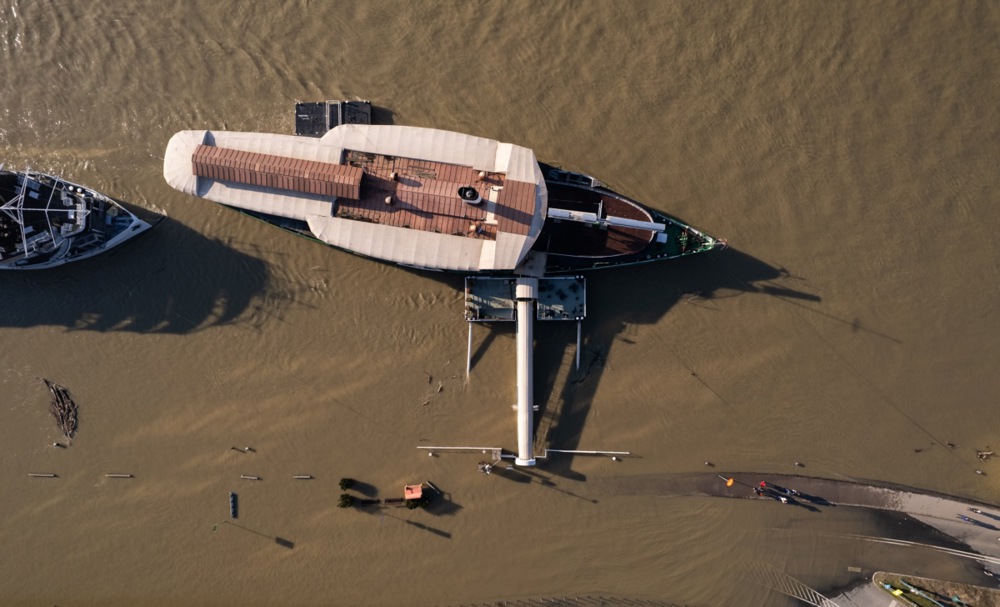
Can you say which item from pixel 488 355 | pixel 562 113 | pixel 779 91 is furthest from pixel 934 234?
pixel 488 355

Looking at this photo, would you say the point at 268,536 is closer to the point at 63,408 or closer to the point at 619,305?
the point at 63,408

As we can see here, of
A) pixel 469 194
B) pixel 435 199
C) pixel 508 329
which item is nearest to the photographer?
pixel 469 194

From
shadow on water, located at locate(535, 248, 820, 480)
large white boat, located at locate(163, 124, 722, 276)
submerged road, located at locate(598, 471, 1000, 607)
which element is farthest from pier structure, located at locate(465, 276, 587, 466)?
submerged road, located at locate(598, 471, 1000, 607)

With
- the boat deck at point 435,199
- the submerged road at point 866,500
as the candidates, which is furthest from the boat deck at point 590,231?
the submerged road at point 866,500

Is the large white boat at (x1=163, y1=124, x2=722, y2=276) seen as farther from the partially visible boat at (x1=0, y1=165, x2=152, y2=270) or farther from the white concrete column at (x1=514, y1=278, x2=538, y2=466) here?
the partially visible boat at (x1=0, y1=165, x2=152, y2=270)

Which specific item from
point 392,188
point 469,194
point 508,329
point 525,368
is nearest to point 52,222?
point 392,188

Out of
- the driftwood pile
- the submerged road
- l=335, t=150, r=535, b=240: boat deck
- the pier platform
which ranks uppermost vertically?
the pier platform
